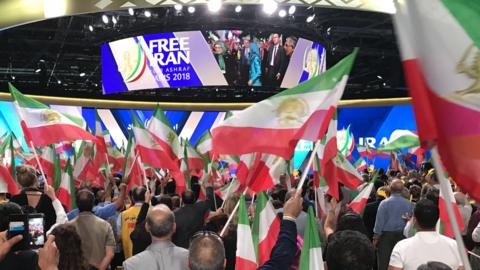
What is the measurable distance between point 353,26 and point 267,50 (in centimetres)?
475

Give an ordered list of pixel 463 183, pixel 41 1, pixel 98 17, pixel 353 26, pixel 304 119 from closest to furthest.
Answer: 1. pixel 463 183
2. pixel 304 119
3. pixel 41 1
4. pixel 98 17
5. pixel 353 26

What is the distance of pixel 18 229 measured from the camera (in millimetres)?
4484

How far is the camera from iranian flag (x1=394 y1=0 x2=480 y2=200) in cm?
276

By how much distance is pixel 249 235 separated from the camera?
5.54 m

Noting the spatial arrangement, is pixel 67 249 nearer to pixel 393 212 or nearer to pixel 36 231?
pixel 36 231

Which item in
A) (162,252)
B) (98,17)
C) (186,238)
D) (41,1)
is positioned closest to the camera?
(162,252)

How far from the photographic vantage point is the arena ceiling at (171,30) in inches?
891

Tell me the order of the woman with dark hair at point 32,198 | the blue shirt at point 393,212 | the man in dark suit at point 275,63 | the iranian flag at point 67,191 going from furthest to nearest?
the man in dark suit at point 275,63 < the iranian flag at point 67,191 < the blue shirt at point 393,212 < the woman with dark hair at point 32,198

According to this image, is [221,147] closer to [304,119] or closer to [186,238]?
[304,119]

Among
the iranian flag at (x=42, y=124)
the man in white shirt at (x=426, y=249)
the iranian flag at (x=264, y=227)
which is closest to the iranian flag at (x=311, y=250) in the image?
the man in white shirt at (x=426, y=249)

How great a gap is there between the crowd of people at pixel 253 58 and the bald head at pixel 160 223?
18.3m

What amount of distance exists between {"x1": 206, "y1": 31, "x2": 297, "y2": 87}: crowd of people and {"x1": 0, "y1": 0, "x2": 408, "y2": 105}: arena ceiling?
451 mm

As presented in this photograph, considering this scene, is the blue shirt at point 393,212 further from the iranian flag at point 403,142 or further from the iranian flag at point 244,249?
the iranian flag at point 403,142

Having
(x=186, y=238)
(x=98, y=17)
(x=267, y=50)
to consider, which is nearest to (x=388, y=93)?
(x=267, y=50)
